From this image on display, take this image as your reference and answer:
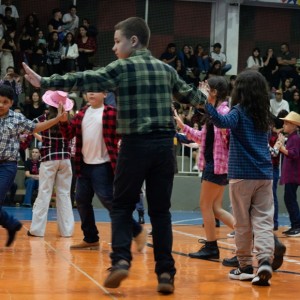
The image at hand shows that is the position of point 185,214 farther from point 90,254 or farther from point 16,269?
point 16,269

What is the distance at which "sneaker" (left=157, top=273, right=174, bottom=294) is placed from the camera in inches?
216

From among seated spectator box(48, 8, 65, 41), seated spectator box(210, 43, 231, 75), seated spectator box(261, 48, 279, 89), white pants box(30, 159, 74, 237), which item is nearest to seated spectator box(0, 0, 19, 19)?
seated spectator box(48, 8, 65, 41)

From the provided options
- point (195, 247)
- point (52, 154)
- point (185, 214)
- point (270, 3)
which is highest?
point (270, 3)

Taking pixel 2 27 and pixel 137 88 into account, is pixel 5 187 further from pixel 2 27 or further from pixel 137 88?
pixel 2 27

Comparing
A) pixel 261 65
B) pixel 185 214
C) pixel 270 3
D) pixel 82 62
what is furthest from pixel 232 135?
pixel 270 3

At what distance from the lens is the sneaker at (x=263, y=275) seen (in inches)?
235

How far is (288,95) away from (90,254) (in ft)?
52.9

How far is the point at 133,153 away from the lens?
5582mm

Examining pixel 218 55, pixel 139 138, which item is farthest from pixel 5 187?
pixel 218 55

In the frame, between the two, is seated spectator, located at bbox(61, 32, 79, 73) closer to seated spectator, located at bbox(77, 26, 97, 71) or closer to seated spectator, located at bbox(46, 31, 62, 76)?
seated spectator, located at bbox(46, 31, 62, 76)

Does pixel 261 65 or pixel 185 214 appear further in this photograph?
pixel 261 65

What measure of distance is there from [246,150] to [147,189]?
40.5 inches

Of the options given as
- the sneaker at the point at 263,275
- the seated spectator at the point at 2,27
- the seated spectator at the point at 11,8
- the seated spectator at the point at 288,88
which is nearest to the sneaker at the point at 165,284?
the sneaker at the point at 263,275

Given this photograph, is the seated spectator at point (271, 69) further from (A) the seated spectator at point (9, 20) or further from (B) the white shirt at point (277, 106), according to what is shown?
(A) the seated spectator at point (9, 20)
